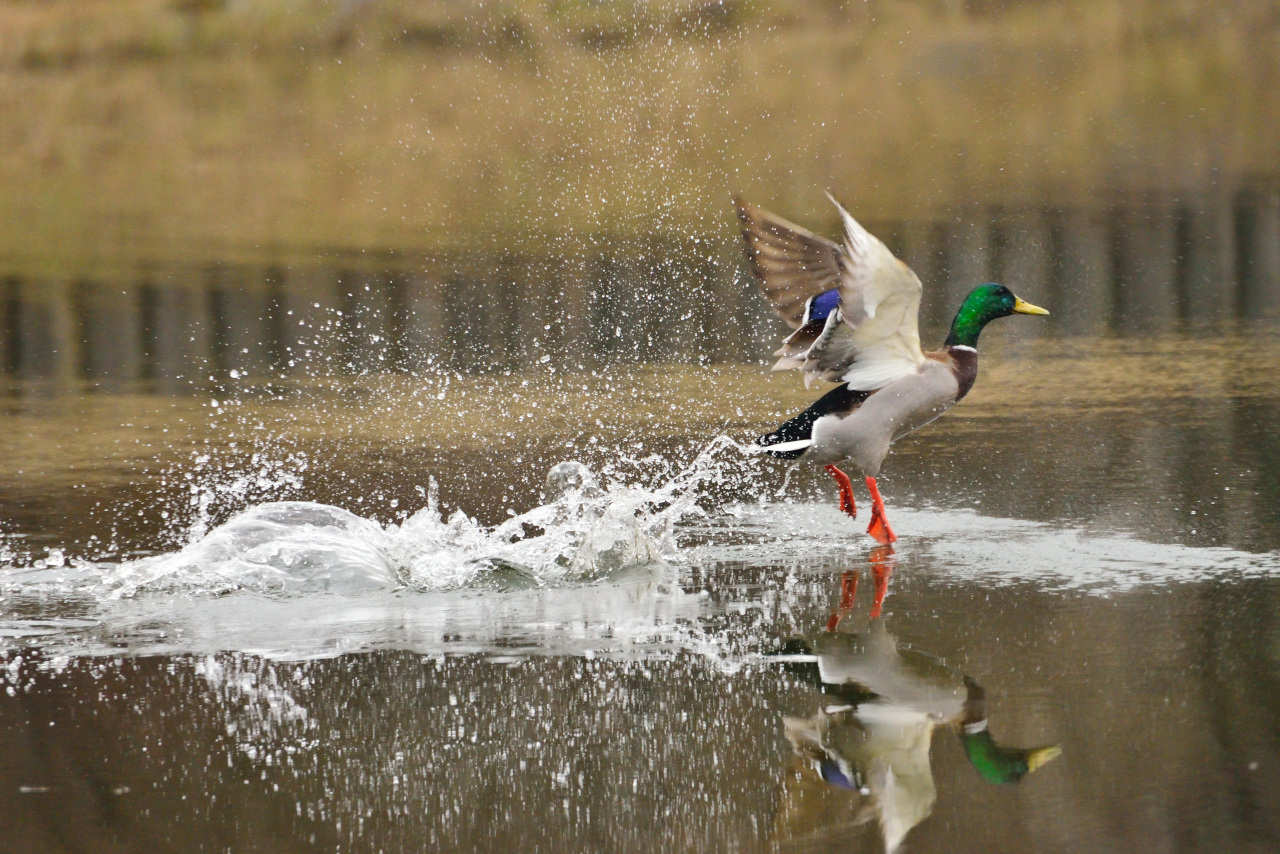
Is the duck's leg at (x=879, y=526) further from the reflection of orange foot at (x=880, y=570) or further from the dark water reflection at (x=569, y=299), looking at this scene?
the dark water reflection at (x=569, y=299)

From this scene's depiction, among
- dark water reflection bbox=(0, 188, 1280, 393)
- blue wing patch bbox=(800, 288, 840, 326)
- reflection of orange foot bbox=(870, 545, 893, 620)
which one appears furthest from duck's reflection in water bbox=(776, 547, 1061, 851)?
dark water reflection bbox=(0, 188, 1280, 393)

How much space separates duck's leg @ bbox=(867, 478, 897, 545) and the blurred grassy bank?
8787 mm

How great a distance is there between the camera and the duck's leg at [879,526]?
641cm

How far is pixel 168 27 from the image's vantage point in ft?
85.0

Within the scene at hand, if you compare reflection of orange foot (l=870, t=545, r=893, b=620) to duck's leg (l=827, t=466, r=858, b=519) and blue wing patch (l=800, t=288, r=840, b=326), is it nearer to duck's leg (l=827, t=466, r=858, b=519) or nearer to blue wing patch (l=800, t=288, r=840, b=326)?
duck's leg (l=827, t=466, r=858, b=519)

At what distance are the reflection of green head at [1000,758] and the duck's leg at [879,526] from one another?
85.1 inches

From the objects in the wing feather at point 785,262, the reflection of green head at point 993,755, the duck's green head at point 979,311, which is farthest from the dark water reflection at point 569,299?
the reflection of green head at point 993,755

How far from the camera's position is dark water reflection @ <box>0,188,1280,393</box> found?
10672mm

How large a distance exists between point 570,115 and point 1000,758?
19902 millimetres

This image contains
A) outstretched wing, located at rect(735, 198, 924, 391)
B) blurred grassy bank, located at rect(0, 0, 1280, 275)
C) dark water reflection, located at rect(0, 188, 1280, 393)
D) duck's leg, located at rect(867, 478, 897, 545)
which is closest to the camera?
outstretched wing, located at rect(735, 198, 924, 391)

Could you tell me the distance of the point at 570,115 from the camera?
2333 centimetres

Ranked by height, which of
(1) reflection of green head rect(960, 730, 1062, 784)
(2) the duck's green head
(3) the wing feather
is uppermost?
(3) the wing feather

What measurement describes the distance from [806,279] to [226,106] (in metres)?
17.1

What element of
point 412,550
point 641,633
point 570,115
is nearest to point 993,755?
point 641,633
